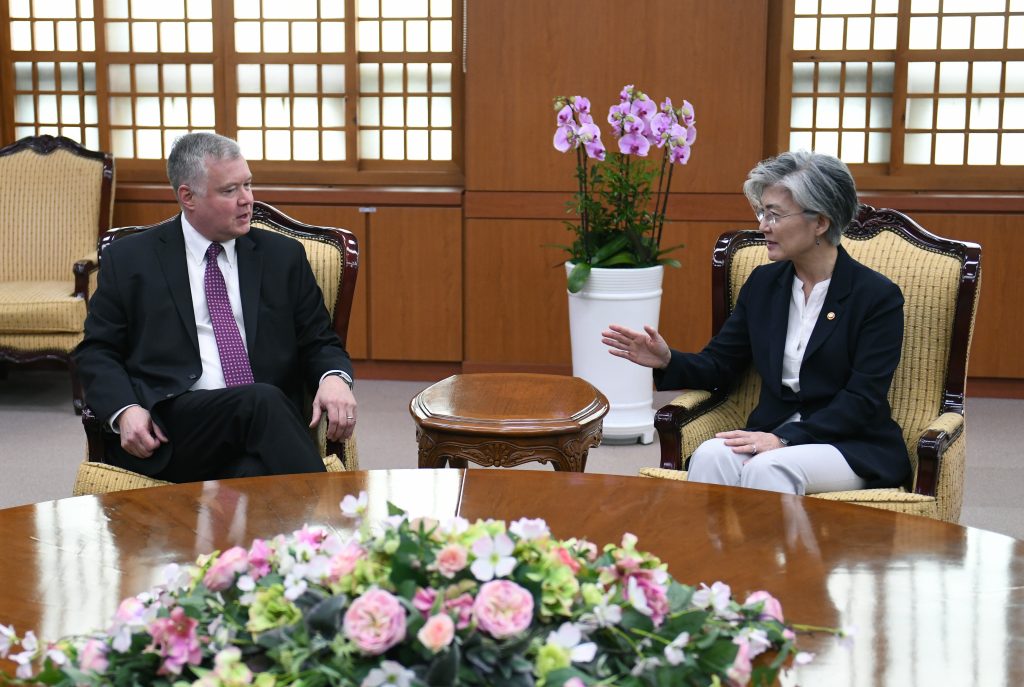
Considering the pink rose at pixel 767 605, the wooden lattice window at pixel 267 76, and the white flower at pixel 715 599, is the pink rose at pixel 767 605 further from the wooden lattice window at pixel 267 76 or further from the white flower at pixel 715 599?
the wooden lattice window at pixel 267 76

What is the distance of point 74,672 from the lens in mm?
1524

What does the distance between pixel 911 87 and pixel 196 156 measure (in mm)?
4266

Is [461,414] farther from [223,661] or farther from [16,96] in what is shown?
[16,96]

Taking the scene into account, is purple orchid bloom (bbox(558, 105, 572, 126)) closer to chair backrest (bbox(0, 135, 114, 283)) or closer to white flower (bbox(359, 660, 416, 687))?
chair backrest (bbox(0, 135, 114, 283))

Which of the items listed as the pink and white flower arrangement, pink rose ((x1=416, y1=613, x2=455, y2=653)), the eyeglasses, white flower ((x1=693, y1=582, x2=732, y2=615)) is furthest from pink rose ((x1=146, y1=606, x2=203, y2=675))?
the eyeglasses

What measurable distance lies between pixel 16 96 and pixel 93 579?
19.5 feet

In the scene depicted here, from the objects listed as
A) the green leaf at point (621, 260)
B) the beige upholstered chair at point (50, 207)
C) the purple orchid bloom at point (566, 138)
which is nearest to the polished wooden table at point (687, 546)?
the purple orchid bloom at point (566, 138)

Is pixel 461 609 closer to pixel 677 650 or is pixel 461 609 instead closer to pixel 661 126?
pixel 677 650

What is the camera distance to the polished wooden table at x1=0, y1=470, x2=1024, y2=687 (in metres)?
1.92

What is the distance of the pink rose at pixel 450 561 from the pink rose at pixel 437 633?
0.08 m

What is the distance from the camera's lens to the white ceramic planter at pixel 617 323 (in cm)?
572

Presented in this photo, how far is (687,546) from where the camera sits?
231 cm

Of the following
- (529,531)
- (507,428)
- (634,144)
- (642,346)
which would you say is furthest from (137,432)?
(634,144)

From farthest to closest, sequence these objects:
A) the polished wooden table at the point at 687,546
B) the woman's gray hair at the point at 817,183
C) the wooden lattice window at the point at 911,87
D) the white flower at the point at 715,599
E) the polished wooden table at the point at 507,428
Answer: the wooden lattice window at the point at 911,87
the polished wooden table at the point at 507,428
the woman's gray hair at the point at 817,183
the polished wooden table at the point at 687,546
the white flower at the point at 715,599
